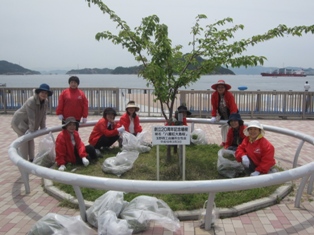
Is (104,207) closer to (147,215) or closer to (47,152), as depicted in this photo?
(147,215)

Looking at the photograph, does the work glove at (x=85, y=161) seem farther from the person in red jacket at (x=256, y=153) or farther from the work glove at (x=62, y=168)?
the person in red jacket at (x=256, y=153)

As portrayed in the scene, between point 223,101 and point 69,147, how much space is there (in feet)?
10.2

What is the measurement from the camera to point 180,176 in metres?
5.37

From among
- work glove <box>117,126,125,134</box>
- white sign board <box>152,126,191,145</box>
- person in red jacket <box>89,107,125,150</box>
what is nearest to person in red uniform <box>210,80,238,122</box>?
work glove <box>117,126,125,134</box>

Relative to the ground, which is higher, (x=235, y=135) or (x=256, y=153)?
(x=235, y=135)

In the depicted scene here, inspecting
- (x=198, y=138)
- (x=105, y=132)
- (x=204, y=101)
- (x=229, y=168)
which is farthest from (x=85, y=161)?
(x=204, y=101)

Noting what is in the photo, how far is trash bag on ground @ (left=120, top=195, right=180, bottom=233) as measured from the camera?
363 centimetres

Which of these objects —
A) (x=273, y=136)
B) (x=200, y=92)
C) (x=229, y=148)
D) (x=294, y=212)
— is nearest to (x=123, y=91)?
(x=200, y=92)

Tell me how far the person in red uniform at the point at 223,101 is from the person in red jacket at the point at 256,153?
1480 mm

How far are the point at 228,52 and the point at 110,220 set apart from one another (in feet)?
11.6

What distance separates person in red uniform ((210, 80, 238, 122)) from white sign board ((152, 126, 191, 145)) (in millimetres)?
2184

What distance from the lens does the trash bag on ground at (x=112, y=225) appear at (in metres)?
3.39

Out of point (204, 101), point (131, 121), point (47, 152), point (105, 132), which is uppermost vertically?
point (204, 101)

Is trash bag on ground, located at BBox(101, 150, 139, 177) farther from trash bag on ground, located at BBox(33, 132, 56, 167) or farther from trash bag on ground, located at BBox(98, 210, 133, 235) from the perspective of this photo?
trash bag on ground, located at BBox(98, 210, 133, 235)
